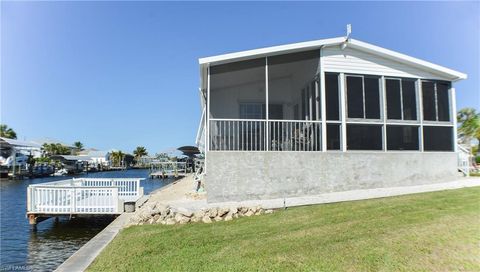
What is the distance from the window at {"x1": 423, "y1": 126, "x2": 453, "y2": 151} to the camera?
499 inches

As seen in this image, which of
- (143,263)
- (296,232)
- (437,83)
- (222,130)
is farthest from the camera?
(437,83)

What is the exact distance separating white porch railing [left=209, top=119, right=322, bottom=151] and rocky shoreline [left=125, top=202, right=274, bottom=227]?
2632 mm

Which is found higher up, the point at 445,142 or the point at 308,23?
the point at 308,23

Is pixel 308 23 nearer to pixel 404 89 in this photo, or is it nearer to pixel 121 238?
pixel 404 89

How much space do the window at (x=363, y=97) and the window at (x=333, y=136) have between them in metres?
0.72

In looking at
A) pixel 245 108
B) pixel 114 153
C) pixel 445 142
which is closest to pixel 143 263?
pixel 245 108

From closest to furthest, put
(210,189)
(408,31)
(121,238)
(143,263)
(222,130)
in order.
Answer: (143,263)
(121,238)
(210,189)
(222,130)
(408,31)

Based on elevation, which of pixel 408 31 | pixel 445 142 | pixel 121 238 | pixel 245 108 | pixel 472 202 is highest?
pixel 408 31

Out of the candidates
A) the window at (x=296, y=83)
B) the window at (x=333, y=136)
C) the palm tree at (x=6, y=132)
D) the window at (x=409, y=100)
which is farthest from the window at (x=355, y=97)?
the palm tree at (x=6, y=132)

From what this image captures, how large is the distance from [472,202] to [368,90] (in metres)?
5.49

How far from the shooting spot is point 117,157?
313 feet

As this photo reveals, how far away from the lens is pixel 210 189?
10398 millimetres

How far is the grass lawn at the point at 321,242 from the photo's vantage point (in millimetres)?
4812

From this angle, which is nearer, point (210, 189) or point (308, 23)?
point (210, 189)
